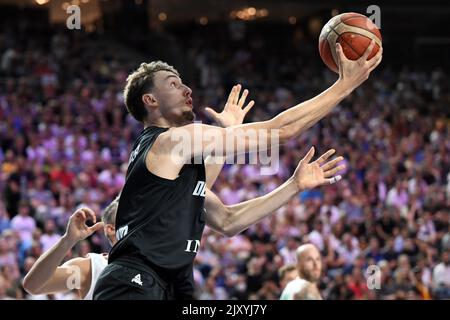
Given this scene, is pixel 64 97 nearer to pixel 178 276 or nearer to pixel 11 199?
pixel 11 199

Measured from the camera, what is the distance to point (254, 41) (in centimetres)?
2567

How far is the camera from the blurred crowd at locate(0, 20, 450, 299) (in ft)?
41.5

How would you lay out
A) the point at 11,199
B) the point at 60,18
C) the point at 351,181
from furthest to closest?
the point at 60,18
the point at 351,181
the point at 11,199

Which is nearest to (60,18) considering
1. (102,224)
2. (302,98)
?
(302,98)

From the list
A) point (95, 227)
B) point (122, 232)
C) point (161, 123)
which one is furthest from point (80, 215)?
point (161, 123)

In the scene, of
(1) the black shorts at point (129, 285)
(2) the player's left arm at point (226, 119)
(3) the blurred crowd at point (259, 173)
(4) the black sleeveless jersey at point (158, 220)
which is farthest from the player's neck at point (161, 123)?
(3) the blurred crowd at point (259, 173)

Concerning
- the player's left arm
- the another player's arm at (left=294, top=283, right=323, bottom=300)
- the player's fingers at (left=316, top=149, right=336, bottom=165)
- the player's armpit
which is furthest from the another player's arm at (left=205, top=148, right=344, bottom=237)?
the another player's arm at (left=294, top=283, right=323, bottom=300)

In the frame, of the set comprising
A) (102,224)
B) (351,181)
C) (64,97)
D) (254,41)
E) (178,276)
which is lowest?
(178,276)

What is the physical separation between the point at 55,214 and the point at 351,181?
6130 millimetres

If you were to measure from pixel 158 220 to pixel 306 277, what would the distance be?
3404 millimetres

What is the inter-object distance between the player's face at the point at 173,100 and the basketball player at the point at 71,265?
2.41 feet

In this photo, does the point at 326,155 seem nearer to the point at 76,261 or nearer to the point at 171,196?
the point at 171,196

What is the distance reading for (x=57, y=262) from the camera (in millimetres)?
4883

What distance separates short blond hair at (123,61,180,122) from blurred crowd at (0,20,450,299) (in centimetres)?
516
